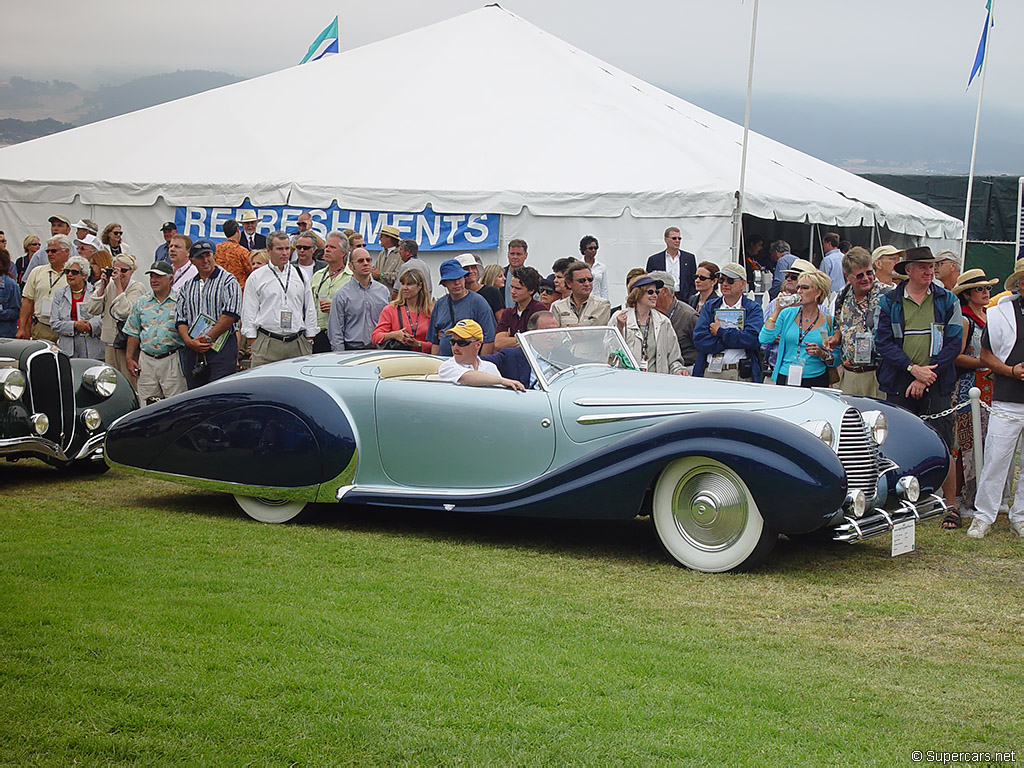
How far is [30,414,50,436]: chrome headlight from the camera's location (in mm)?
8227

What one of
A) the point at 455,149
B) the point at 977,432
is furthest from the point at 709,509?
the point at 455,149

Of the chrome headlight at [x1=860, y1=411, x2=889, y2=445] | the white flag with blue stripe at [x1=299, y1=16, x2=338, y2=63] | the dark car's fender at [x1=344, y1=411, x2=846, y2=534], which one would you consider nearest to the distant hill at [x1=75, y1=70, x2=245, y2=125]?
the dark car's fender at [x1=344, y1=411, x2=846, y2=534]

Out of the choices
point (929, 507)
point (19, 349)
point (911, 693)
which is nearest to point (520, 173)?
point (19, 349)

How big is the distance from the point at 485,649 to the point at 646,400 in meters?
2.41

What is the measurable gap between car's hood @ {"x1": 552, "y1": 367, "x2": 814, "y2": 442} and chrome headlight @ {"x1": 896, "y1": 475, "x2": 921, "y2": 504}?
75 centimetres

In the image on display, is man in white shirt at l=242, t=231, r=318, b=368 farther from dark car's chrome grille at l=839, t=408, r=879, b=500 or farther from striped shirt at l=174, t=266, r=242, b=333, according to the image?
dark car's chrome grille at l=839, t=408, r=879, b=500

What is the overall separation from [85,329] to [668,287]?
5.80m

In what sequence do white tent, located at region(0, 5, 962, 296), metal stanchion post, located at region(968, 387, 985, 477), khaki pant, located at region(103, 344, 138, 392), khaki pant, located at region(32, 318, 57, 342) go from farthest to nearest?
1. white tent, located at region(0, 5, 962, 296)
2. khaki pant, located at region(32, 318, 57, 342)
3. khaki pant, located at region(103, 344, 138, 392)
4. metal stanchion post, located at region(968, 387, 985, 477)

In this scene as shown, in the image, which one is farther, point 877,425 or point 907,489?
point 877,425

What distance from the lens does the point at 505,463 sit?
669 centimetres

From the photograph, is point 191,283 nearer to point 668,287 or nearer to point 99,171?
point 668,287

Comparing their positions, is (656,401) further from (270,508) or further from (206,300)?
(206,300)

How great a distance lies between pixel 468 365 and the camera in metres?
7.09

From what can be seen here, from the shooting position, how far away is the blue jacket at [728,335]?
8.56 m
